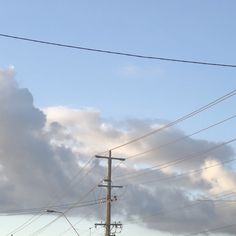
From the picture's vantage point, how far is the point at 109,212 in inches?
2406

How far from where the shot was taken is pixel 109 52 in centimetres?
2970

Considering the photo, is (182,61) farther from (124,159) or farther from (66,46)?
(124,159)

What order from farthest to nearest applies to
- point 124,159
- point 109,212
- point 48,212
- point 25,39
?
point 124,159 < point 109,212 < point 48,212 < point 25,39

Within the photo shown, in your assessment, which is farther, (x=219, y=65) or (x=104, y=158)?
(x=104, y=158)

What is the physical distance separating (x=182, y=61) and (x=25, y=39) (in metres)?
7.18

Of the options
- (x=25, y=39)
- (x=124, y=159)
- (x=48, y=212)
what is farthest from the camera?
(x=124, y=159)

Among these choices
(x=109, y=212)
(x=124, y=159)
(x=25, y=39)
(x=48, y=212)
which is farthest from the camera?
(x=124, y=159)

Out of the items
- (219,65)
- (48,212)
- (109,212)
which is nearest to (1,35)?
(219,65)

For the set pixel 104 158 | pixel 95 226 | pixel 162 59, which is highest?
pixel 104 158

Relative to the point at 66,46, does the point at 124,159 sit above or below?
above

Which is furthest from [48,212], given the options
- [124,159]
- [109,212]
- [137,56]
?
[137,56]

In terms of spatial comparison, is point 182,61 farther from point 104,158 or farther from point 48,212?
point 104,158

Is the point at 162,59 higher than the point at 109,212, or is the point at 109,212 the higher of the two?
the point at 109,212

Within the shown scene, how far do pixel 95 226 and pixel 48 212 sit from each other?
336 inches
